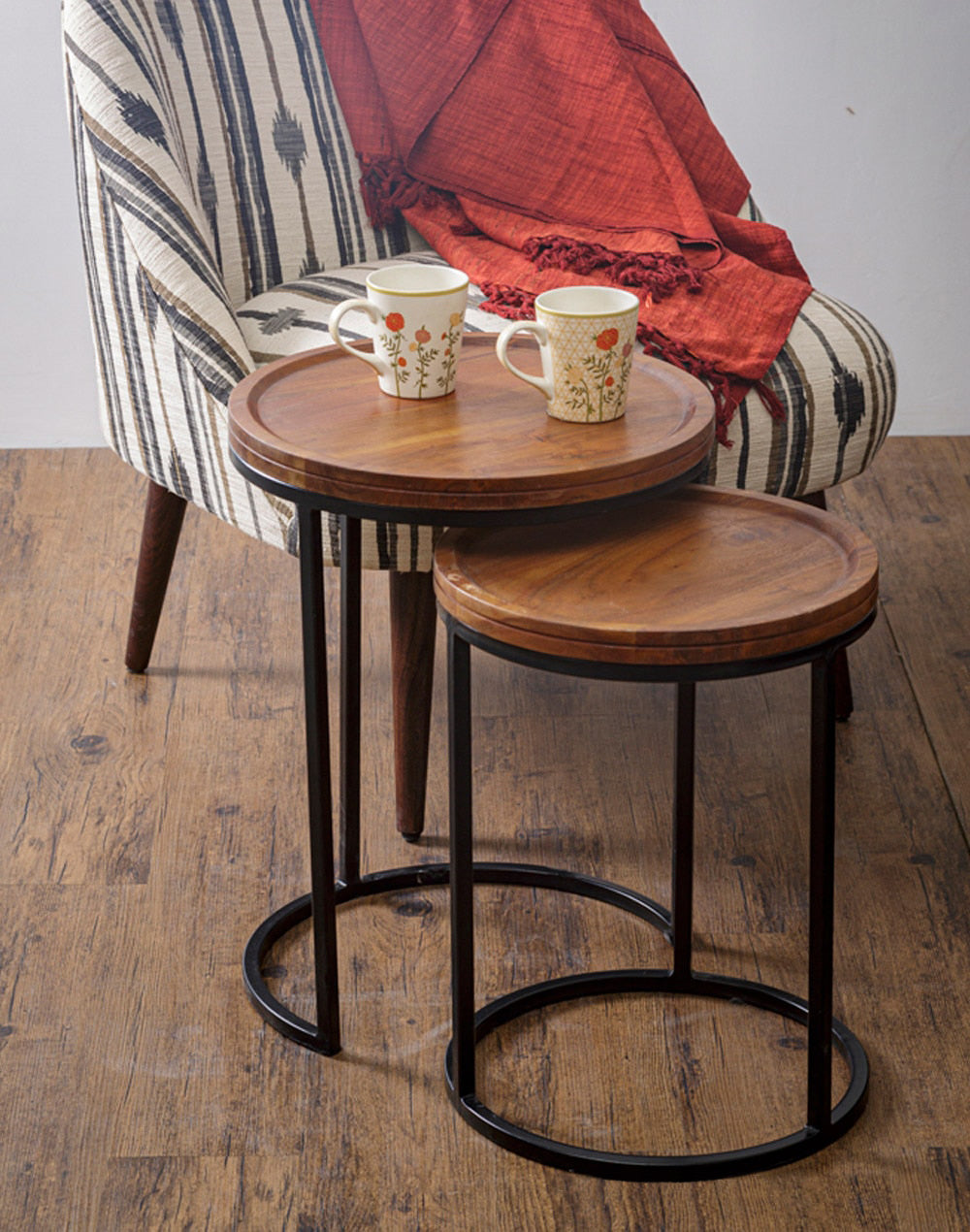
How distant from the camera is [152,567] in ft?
5.83

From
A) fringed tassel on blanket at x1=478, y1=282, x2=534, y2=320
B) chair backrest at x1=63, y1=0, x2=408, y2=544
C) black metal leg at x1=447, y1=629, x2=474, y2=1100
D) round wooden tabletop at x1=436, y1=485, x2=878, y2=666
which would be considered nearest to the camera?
round wooden tabletop at x1=436, y1=485, x2=878, y2=666

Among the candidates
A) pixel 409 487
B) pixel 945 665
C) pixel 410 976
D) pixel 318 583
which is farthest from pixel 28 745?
pixel 945 665

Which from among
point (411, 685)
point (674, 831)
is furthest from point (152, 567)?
point (674, 831)

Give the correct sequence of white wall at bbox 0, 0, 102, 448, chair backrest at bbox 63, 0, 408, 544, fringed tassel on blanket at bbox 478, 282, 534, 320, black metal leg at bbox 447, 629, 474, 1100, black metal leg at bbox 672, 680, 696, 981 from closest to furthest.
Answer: black metal leg at bbox 447, 629, 474, 1100, black metal leg at bbox 672, 680, 696, 981, chair backrest at bbox 63, 0, 408, 544, fringed tassel on blanket at bbox 478, 282, 534, 320, white wall at bbox 0, 0, 102, 448

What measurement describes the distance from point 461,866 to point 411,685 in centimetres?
41

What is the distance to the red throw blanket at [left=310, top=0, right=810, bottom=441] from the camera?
1.77 m

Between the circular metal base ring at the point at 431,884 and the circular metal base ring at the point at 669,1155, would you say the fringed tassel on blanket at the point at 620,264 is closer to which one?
the circular metal base ring at the point at 431,884

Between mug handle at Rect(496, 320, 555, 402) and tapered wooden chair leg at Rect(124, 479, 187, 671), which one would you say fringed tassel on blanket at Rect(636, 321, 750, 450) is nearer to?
mug handle at Rect(496, 320, 555, 402)

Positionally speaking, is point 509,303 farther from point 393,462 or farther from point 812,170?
point 812,170

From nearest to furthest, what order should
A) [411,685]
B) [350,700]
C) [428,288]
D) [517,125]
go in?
[428,288]
[350,700]
[411,685]
[517,125]

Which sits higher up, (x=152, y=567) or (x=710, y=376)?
(x=710, y=376)

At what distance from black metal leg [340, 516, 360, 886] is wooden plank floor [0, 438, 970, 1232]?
6cm

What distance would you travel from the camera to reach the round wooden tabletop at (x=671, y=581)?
941 millimetres

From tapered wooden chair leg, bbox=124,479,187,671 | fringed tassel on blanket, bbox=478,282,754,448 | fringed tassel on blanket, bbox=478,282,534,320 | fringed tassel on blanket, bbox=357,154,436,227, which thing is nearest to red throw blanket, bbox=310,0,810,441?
fringed tassel on blanket, bbox=357,154,436,227
